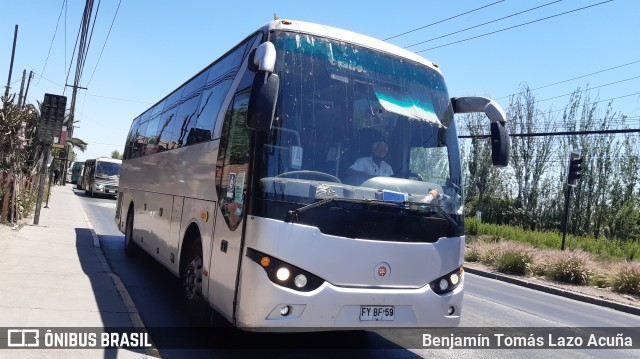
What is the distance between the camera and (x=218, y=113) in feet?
21.1

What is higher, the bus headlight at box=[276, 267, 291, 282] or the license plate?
the bus headlight at box=[276, 267, 291, 282]

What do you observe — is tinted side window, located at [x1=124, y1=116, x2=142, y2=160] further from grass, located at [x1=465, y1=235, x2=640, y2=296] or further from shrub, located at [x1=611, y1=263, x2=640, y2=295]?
shrub, located at [x1=611, y1=263, x2=640, y2=295]

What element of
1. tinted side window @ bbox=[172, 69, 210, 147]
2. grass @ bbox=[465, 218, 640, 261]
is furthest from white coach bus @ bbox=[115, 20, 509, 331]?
grass @ bbox=[465, 218, 640, 261]

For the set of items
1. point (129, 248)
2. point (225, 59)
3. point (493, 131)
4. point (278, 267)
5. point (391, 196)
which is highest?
point (225, 59)

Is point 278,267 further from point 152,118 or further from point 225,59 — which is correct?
point 152,118

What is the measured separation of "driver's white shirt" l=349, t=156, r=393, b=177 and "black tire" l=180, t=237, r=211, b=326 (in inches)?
90.3

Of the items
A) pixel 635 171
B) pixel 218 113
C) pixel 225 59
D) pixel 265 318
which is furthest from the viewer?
pixel 635 171

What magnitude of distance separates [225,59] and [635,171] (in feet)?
97.2

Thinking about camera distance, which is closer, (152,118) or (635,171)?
(152,118)

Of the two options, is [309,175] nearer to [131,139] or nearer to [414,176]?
[414,176]

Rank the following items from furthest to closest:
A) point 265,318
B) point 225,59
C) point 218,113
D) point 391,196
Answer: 1. point 225,59
2. point 218,113
3. point 391,196
4. point 265,318

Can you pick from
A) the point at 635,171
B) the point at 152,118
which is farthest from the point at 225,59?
the point at 635,171

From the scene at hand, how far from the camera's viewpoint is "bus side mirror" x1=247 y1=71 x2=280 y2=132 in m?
4.46

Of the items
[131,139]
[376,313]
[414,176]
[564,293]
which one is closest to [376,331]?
[376,313]
